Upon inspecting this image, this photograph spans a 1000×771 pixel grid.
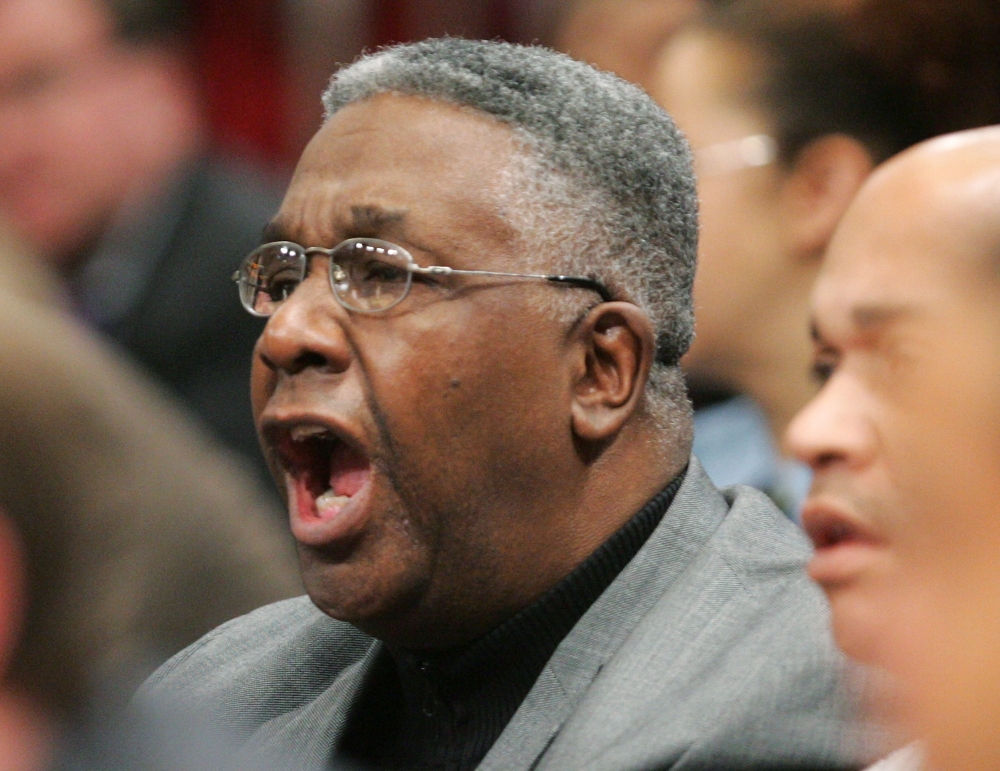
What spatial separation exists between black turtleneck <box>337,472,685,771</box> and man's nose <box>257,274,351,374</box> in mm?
464

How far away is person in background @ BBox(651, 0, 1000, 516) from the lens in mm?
3557

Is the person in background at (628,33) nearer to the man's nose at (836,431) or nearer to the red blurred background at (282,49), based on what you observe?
the red blurred background at (282,49)

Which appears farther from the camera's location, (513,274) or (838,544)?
(513,274)

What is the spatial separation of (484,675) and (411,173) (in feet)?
2.48

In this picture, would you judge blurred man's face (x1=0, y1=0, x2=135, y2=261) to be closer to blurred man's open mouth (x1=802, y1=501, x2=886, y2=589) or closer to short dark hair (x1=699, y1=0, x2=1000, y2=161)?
short dark hair (x1=699, y1=0, x2=1000, y2=161)

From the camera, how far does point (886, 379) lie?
5.86 feet

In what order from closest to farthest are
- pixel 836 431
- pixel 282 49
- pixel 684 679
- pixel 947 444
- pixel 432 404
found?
pixel 947 444 < pixel 836 431 < pixel 684 679 < pixel 432 404 < pixel 282 49

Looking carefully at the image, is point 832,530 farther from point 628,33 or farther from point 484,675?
point 628,33

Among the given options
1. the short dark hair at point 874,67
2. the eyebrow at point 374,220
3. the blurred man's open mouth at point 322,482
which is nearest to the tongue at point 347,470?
the blurred man's open mouth at point 322,482

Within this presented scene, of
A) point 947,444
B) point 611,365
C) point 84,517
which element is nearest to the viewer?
point 84,517

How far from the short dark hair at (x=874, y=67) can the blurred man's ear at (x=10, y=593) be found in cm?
231

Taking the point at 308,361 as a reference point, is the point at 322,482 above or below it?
below

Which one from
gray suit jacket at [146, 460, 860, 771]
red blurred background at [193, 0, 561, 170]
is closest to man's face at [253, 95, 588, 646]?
gray suit jacket at [146, 460, 860, 771]

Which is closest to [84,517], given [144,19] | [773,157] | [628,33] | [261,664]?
[261,664]
